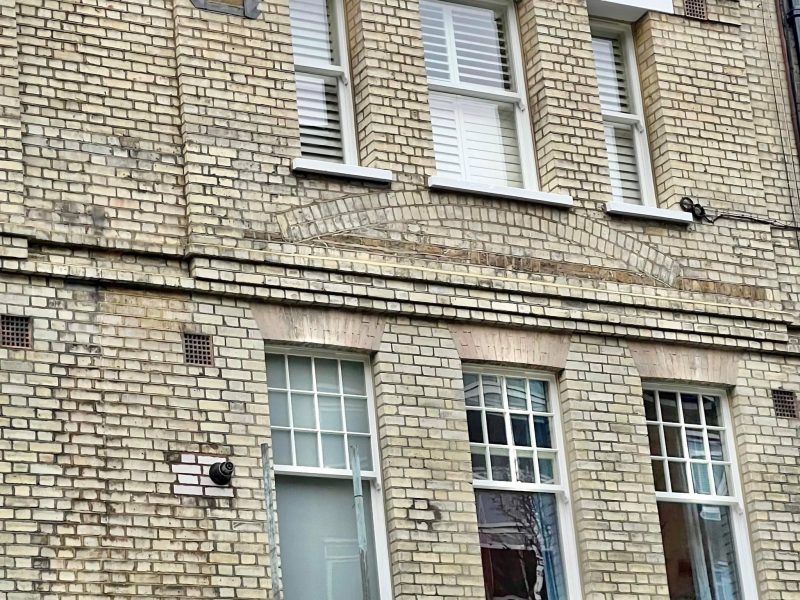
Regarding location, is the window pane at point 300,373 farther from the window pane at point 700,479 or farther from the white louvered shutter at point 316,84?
the window pane at point 700,479

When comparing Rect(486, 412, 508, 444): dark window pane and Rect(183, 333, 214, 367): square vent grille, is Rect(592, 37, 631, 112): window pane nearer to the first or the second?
Rect(486, 412, 508, 444): dark window pane

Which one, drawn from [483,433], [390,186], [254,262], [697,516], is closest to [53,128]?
[254,262]

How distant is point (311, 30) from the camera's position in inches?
689

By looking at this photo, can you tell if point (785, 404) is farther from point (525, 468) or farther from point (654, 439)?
point (525, 468)

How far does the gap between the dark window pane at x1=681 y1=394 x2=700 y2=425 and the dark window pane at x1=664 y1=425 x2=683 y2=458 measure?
181 millimetres

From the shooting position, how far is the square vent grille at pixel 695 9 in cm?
1927

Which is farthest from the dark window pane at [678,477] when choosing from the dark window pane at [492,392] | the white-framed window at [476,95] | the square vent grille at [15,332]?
the square vent grille at [15,332]

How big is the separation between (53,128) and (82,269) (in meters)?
1.29

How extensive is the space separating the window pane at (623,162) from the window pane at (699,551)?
322cm

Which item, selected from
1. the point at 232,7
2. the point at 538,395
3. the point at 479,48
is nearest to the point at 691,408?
the point at 538,395

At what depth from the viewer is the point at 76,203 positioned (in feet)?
50.1

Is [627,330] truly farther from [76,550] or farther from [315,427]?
[76,550]

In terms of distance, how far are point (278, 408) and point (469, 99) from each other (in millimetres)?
4058

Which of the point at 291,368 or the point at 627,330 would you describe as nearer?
the point at 291,368
